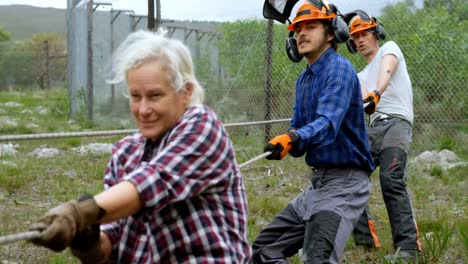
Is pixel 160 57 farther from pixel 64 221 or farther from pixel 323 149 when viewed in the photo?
pixel 323 149

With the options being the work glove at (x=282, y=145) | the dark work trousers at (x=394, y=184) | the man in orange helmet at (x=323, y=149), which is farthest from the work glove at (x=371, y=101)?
the work glove at (x=282, y=145)

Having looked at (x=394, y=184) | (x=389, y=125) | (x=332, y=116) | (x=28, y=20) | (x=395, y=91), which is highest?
(x=332, y=116)

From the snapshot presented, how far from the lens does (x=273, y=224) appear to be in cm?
402

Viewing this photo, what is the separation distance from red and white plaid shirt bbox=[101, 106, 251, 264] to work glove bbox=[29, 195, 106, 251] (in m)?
0.15

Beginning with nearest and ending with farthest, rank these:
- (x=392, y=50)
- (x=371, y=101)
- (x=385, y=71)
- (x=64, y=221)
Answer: (x=64, y=221) → (x=371, y=101) → (x=385, y=71) → (x=392, y=50)

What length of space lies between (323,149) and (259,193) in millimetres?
3771

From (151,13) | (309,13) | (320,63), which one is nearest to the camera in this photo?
(320,63)

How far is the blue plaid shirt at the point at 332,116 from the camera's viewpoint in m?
3.67

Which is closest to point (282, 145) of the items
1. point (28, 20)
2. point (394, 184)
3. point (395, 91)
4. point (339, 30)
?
point (339, 30)

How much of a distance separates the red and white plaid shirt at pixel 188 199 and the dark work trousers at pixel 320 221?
1297 mm

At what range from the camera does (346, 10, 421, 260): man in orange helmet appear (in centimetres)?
509

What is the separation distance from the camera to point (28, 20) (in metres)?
114

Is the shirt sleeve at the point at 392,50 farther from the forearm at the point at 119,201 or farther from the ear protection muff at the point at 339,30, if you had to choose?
the forearm at the point at 119,201

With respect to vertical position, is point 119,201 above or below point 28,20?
above
